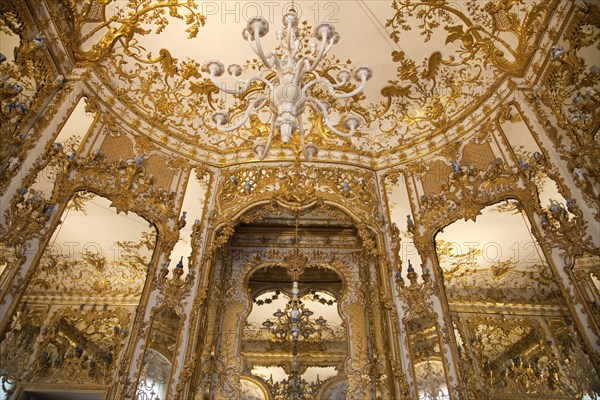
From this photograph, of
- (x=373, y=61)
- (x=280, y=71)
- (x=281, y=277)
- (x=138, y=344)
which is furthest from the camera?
(x=281, y=277)

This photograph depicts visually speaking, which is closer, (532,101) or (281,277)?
(532,101)

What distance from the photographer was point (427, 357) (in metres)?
4.95

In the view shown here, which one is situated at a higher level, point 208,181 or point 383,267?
point 208,181

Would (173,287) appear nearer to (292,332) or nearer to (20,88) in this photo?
(292,332)

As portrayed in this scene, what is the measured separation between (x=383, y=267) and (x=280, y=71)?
10.2ft

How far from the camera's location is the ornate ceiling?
5.59m

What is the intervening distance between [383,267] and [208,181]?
313 cm

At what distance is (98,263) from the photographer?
567 cm

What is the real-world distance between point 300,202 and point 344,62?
2.24 metres

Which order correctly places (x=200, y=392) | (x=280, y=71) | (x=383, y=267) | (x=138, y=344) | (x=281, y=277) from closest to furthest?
1. (x=280, y=71)
2. (x=138, y=344)
3. (x=200, y=392)
4. (x=383, y=267)
5. (x=281, y=277)

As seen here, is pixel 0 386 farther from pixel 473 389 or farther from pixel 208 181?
pixel 473 389

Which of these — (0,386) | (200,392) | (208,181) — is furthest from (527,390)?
(0,386)

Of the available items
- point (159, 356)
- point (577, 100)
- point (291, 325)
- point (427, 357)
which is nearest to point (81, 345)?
point (159, 356)

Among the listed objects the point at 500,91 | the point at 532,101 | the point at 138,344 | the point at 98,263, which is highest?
the point at 500,91
